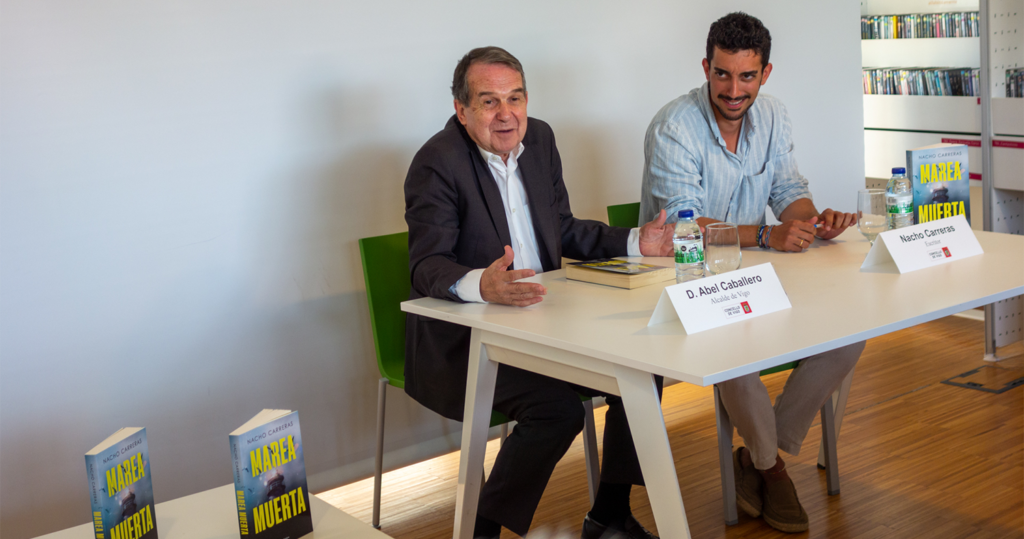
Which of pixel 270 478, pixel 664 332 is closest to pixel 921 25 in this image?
pixel 664 332

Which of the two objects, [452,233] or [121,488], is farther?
[452,233]

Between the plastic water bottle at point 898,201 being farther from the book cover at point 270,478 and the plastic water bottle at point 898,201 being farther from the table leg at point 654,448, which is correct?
the book cover at point 270,478

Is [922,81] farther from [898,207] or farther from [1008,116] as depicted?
[898,207]

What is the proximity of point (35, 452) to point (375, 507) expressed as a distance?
3.09ft

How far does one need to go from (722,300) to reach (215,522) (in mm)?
1018

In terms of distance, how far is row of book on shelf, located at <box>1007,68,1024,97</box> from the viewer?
136 inches

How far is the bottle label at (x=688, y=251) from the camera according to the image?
1.82 metres

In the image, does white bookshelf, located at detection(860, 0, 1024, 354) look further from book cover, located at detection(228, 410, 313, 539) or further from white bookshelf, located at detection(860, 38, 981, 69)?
book cover, located at detection(228, 410, 313, 539)

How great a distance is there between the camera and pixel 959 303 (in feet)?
5.02

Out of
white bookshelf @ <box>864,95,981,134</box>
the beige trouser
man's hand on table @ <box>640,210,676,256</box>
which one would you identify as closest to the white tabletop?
man's hand on table @ <box>640,210,676,256</box>

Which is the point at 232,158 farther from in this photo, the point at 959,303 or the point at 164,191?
the point at 959,303

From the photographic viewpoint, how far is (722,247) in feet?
5.89

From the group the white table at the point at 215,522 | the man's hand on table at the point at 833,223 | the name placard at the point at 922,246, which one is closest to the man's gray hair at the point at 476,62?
the man's hand on table at the point at 833,223

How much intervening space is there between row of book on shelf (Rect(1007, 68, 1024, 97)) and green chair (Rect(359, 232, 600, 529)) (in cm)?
243
